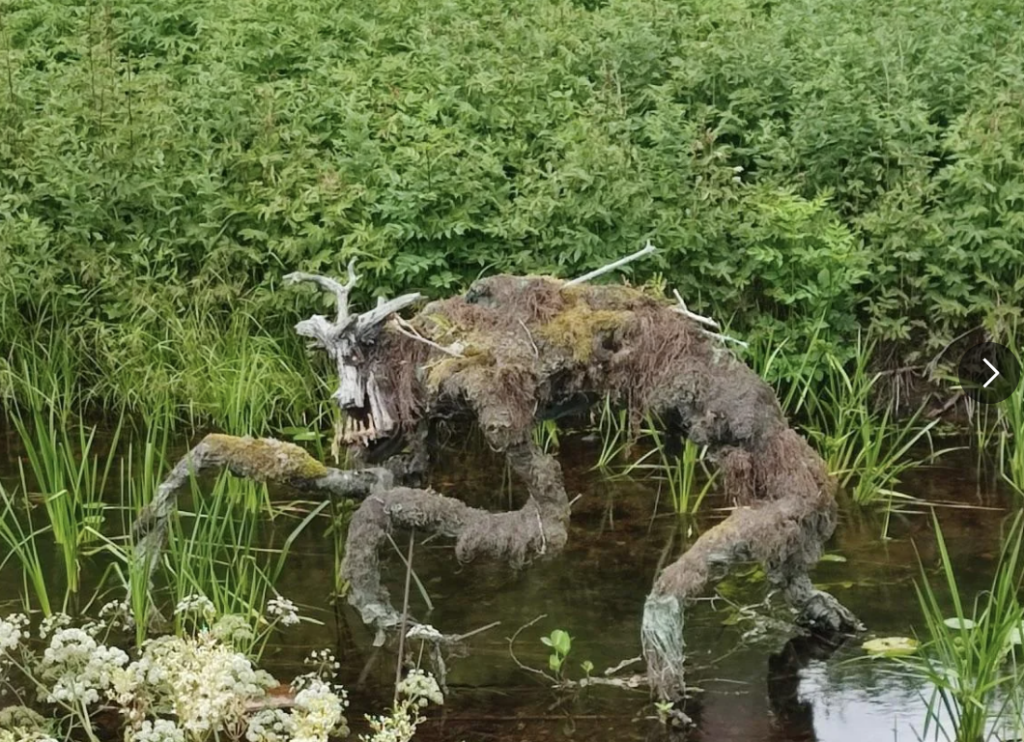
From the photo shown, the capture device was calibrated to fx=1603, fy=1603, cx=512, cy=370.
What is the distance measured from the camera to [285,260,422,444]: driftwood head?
570 cm

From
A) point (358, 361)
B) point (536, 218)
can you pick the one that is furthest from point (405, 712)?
point (536, 218)

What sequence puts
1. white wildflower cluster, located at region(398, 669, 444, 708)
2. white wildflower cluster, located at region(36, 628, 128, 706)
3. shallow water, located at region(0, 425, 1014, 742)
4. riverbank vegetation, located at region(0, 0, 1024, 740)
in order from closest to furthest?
white wildflower cluster, located at region(36, 628, 128, 706) → white wildflower cluster, located at region(398, 669, 444, 708) → shallow water, located at region(0, 425, 1014, 742) → riverbank vegetation, located at region(0, 0, 1024, 740)

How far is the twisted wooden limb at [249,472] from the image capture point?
5840 millimetres

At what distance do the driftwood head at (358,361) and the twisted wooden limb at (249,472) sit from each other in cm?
17

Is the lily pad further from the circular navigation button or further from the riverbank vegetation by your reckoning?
the circular navigation button

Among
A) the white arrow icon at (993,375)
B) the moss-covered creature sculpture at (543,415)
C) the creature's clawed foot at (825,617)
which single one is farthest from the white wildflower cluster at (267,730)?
the white arrow icon at (993,375)

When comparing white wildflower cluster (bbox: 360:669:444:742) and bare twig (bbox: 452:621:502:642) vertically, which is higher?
white wildflower cluster (bbox: 360:669:444:742)

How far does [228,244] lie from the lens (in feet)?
27.9

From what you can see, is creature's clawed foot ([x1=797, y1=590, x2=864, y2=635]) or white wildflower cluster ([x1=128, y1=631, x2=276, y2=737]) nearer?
white wildflower cluster ([x1=128, y1=631, x2=276, y2=737])

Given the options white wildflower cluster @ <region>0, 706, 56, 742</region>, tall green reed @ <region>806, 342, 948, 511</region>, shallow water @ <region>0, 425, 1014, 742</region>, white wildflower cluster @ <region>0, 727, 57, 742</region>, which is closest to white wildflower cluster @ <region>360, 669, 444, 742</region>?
shallow water @ <region>0, 425, 1014, 742</region>

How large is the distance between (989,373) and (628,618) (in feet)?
9.93

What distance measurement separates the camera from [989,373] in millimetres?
8234

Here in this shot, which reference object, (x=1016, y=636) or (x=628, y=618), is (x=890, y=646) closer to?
(x=1016, y=636)

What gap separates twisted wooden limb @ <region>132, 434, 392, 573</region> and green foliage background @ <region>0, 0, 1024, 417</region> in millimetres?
2196
